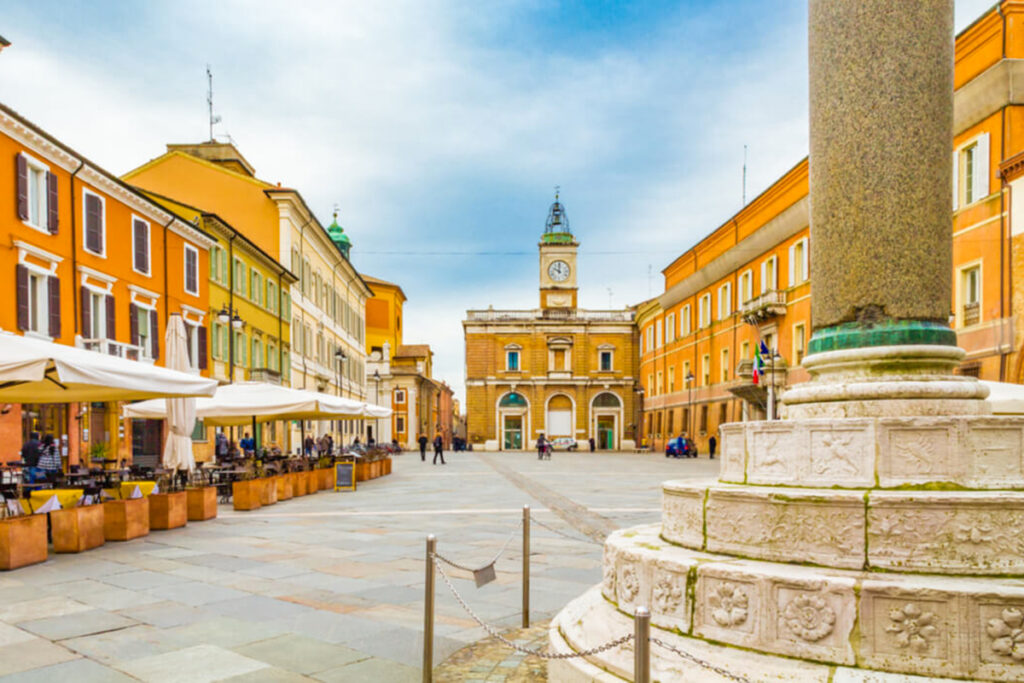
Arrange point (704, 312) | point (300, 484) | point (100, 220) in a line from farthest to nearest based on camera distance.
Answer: point (704, 312), point (100, 220), point (300, 484)

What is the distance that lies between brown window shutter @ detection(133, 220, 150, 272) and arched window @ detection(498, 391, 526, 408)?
4498 centimetres

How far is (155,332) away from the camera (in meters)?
24.8

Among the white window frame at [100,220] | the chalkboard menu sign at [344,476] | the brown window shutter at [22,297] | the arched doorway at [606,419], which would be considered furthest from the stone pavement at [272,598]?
the arched doorway at [606,419]

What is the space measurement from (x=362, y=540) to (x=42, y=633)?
477 cm

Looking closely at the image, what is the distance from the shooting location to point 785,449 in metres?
4.20

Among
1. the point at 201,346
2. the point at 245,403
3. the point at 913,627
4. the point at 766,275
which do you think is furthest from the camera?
the point at 766,275

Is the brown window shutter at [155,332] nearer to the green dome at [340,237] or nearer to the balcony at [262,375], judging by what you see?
the balcony at [262,375]

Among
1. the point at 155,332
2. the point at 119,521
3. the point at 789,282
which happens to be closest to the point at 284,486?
the point at 119,521

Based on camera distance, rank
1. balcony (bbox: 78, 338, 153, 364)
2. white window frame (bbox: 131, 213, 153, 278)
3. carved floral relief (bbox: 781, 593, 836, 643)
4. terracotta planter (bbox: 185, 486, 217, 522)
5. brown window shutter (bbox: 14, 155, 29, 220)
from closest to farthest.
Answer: carved floral relief (bbox: 781, 593, 836, 643) < terracotta planter (bbox: 185, 486, 217, 522) < brown window shutter (bbox: 14, 155, 29, 220) < balcony (bbox: 78, 338, 153, 364) < white window frame (bbox: 131, 213, 153, 278)

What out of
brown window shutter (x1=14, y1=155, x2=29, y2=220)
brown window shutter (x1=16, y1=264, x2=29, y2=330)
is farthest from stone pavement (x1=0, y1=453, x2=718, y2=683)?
brown window shutter (x1=14, y1=155, x2=29, y2=220)

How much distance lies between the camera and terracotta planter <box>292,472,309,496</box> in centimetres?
1688

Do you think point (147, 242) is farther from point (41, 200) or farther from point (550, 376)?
point (550, 376)

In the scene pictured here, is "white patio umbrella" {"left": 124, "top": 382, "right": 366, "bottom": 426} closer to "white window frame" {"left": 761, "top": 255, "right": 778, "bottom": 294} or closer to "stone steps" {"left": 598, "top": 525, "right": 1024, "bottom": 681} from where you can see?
"stone steps" {"left": 598, "top": 525, "right": 1024, "bottom": 681}

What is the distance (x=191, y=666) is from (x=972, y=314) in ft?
70.1
